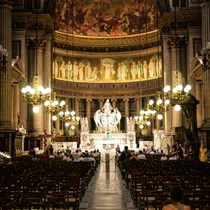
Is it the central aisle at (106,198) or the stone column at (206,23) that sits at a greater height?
the stone column at (206,23)

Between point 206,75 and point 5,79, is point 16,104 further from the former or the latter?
point 206,75

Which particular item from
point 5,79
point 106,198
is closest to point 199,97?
point 5,79

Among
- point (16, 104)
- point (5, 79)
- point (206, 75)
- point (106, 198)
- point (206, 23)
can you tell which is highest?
point (206, 23)

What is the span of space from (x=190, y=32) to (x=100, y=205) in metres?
34.1

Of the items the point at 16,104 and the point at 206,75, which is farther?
the point at 16,104

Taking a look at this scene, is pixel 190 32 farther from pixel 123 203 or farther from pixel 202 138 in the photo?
pixel 123 203

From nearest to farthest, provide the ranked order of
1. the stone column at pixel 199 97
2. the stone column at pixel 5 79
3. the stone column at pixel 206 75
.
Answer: the stone column at pixel 5 79, the stone column at pixel 206 75, the stone column at pixel 199 97

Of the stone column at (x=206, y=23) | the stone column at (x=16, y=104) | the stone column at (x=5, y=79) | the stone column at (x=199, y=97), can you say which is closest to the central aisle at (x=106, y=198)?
the stone column at (x=5, y=79)

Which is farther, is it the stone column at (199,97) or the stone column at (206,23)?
the stone column at (199,97)

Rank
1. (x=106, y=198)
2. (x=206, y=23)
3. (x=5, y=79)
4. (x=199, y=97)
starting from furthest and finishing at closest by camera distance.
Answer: (x=199, y=97)
(x=206, y=23)
(x=5, y=79)
(x=106, y=198)

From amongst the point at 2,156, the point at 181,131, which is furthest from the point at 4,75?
the point at 181,131

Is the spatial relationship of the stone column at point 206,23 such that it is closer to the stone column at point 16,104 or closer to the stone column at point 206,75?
the stone column at point 206,75

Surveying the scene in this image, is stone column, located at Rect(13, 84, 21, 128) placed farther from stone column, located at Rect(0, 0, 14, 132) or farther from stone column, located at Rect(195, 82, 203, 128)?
stone column, located at Rect(195, 82, 203, 128)

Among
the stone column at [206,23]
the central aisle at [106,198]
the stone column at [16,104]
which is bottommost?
the central aisle at [106,198]
